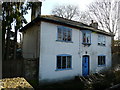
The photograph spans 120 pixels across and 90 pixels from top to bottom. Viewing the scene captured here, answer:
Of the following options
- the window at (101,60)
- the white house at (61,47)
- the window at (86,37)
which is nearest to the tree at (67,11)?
the white house at (61,47)

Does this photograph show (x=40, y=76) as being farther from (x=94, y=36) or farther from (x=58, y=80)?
(x=94, y=36)

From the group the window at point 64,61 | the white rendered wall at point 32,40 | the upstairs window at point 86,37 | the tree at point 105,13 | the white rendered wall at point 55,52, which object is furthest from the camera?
the tree at point 105,13

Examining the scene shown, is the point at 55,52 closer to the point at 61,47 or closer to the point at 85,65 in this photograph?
the point at 61,47

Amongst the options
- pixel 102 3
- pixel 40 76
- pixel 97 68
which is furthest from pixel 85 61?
pixel 102 3

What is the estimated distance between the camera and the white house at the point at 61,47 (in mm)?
9805

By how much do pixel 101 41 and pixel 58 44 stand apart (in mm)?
7821

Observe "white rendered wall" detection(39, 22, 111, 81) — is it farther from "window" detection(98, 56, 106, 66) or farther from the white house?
"window" detection(98, 56, 106, 66)

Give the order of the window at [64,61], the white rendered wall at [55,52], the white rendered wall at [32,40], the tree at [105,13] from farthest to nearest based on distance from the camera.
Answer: the tree at [105,13], the window at [64,61], the white rendered wall at [32,40], the white rendered wall at [55,52]

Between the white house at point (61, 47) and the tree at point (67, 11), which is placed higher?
the tree at point (67, 11)

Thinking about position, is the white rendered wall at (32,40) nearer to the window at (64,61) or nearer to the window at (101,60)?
the window at (64,61)

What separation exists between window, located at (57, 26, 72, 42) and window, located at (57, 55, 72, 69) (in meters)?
1.64

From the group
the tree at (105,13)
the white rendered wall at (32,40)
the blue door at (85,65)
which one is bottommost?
the blue door at (85,65)

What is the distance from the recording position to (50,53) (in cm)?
1016

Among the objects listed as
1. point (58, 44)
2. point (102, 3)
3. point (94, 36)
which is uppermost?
point (102, 3)
